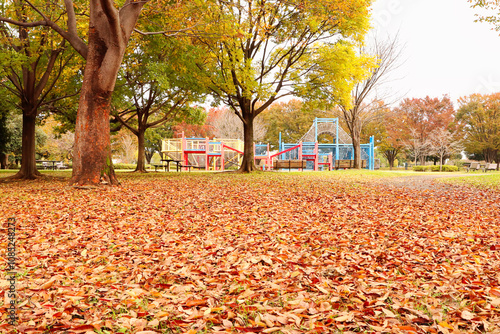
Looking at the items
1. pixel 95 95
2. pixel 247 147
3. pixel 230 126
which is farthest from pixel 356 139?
pixel 95 95

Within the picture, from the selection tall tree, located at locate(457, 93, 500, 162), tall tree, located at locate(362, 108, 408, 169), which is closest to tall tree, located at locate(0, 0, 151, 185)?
tall tree, located at locate(362, 108, 408, 169)

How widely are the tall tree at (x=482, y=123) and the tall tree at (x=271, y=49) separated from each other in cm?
2648

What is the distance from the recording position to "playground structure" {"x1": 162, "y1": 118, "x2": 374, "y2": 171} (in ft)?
68.8

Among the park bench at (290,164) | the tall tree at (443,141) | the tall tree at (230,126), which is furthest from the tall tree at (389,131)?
the park bench at (290,164)

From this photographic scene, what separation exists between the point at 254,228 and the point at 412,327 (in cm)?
248

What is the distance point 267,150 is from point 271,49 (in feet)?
30.9

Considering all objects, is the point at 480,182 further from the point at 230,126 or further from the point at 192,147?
the point at 230,126

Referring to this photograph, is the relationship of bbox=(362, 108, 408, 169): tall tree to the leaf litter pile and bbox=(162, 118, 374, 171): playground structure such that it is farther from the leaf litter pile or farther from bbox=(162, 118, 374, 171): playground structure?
the leaf litter pile

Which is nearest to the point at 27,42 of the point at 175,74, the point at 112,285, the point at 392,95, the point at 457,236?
the point at 175,74

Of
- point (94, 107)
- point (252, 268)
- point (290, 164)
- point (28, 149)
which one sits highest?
point (94, 107)

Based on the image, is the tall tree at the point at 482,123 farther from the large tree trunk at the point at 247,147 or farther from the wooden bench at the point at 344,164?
the large tree trunk at the point at 247,147

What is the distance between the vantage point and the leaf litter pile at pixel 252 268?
1.96m

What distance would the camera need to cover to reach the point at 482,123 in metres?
32.3

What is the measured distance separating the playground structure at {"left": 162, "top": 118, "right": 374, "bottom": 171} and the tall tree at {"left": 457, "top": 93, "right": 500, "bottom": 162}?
1410cm
